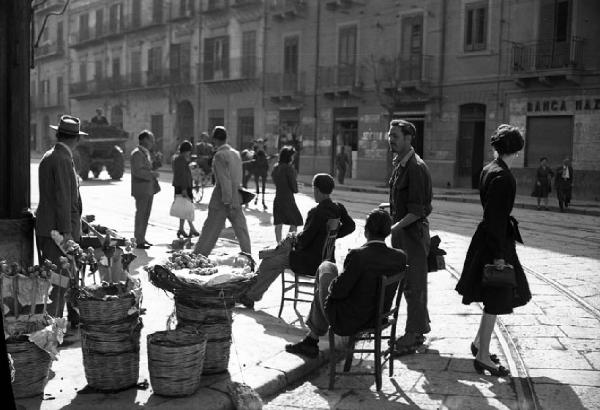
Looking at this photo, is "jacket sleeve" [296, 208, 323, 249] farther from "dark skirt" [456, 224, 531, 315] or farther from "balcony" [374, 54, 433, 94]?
"balcony" [374, 54, 433, 94]

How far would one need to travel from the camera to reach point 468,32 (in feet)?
78.6

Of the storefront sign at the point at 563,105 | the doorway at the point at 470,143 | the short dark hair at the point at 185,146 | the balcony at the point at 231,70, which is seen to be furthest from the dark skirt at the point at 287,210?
the balcony at the point at 231,70

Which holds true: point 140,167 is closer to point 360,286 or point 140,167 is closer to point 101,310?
point 101,310

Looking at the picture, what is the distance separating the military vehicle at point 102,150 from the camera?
2458cm

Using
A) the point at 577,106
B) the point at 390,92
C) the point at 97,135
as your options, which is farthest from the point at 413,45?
the point at 97,135

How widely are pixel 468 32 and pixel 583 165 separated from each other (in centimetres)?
602

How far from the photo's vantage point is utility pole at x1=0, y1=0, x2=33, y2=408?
539 cm

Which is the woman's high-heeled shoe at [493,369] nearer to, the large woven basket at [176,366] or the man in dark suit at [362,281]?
the man in dark suit at [362,281]

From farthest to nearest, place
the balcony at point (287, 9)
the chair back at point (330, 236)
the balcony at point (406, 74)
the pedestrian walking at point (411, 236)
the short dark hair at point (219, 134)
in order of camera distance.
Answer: the balcony at point (287, 9), the balcony at point (406, 74), the short dark hair at point (219, 134), the chair back at point (330, 236), the pedestrian walking at point (411, 236)

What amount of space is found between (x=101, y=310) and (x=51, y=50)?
Result: 51.9m

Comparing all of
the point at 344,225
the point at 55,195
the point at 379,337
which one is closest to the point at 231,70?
the point at 344,225

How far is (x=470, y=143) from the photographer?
24359 millimetres

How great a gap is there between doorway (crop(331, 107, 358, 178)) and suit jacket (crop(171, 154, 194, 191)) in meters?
16.9

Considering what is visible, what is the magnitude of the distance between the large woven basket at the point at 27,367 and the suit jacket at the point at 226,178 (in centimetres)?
421
